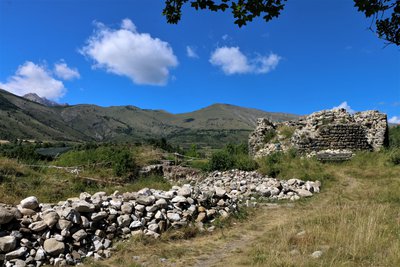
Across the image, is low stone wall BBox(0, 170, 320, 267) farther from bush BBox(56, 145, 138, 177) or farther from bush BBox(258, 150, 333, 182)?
bush BBox(56, 145, 138, 177)

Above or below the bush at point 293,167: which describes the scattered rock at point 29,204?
below

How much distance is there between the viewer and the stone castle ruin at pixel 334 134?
56.3 ft

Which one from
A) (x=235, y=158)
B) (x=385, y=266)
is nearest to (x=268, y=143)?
(x=235, y=158)

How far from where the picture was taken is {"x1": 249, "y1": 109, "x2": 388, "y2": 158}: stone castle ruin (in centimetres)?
1717

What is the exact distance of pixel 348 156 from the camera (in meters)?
16.1

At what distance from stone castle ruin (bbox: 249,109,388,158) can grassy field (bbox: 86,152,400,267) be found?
24.3ft

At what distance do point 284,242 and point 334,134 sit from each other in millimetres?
12582

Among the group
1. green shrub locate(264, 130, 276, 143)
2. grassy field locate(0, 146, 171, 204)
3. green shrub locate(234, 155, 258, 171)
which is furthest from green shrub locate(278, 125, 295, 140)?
grassy field locate(0, 146, 171, 204)

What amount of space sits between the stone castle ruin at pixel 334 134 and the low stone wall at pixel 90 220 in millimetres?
9230

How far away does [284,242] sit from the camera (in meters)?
6.00

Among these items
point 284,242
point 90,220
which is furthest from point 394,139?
point 90,220

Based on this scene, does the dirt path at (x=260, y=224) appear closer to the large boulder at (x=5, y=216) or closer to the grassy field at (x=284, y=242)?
the grassy field at (x=284, y=242)

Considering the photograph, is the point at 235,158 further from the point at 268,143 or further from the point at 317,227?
the point at 317,227

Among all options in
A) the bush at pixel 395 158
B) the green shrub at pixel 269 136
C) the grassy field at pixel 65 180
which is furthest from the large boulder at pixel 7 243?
the green shrub at pixel 269 136
